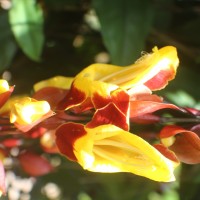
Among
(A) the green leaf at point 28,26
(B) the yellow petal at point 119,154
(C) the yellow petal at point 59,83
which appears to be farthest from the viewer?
(A) the green leaf at point 28,26

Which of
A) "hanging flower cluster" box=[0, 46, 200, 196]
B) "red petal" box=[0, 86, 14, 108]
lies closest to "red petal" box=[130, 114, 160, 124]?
"hanging flower cluster" box=[0, 46, 200, 196]

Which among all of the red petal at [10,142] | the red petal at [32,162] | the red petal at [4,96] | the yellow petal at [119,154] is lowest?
the red petal at [32,162]

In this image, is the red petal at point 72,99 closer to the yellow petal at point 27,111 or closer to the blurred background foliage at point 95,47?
the yellow petal at point 27,111

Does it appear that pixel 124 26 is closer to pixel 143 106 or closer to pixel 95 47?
pixel 95 47

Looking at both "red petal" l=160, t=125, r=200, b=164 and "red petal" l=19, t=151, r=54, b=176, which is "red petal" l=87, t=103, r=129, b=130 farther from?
"red petal" l=19, t=151, r=54, b=176

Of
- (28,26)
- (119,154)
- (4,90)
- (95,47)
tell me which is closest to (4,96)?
(4,90)

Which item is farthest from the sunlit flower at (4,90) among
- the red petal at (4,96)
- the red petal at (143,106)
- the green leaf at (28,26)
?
the green leaf at (28,26)

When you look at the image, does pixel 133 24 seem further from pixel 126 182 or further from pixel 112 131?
pixel 112 131
